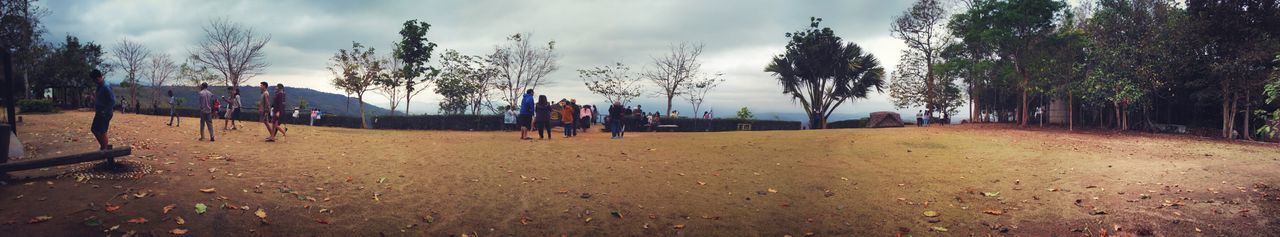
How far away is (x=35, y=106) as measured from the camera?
28.8m

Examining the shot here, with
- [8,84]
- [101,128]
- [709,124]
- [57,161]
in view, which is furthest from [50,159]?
[709,124]

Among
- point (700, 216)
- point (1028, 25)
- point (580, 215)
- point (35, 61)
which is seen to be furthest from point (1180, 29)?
point (35, 61)

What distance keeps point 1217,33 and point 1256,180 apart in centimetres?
1413

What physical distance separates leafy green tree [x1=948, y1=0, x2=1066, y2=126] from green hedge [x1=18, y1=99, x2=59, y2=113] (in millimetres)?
44668

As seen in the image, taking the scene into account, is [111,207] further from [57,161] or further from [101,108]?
[101,108]

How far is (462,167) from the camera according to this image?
1005cm

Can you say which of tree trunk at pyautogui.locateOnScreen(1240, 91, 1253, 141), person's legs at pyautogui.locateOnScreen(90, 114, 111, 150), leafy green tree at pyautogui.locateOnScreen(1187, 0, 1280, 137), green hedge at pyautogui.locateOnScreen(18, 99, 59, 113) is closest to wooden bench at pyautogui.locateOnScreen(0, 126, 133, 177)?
person's legs at pyautogui.locateOnScreen(90, 114, 111, 150)

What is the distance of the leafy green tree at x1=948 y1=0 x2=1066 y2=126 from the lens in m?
25.7

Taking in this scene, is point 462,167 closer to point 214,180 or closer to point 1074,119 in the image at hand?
point 214,180

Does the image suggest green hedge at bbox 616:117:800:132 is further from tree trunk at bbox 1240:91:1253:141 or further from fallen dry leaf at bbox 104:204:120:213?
fallen dry leaf at bbox 104:204:120:213

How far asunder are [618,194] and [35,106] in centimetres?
3579

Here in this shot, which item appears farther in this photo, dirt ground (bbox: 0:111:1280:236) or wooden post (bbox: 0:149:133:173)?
wooden post (bbox: 0:149:133:173)

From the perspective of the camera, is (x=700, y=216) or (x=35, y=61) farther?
(x=35, y=61)

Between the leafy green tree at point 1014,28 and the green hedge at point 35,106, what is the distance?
147ft
